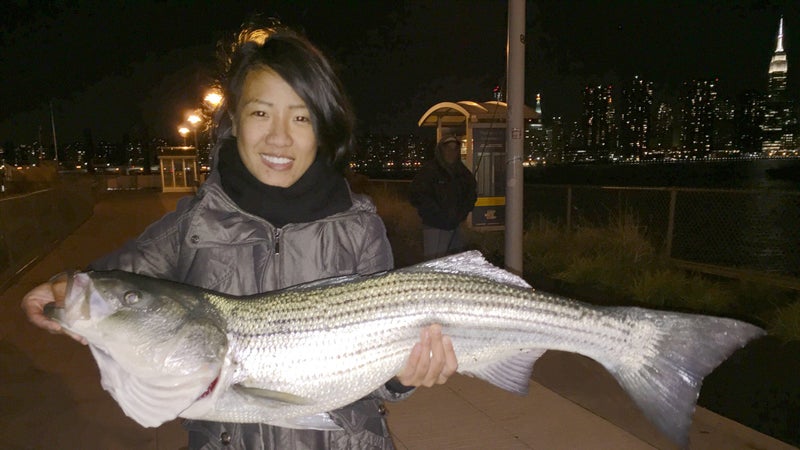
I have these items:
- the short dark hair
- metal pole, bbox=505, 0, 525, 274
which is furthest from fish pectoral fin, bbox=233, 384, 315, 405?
metal pole, bbox=505, 0, 525, 274

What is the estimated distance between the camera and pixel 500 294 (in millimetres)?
2326

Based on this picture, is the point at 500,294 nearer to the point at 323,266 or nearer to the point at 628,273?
the point at 323,266

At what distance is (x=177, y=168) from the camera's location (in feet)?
100

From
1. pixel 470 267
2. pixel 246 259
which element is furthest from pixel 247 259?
pixel 470 267

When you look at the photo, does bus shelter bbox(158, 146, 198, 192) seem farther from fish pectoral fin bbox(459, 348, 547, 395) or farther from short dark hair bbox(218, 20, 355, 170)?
fish pectoral fin bbox(459, 348, 547, 395)

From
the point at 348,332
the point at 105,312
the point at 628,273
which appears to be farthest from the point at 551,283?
the point at 105,312

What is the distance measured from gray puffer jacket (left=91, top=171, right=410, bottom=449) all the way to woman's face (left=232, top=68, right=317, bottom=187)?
20 centimetres

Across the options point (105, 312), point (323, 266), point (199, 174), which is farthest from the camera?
point (199, 174)

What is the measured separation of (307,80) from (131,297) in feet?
3.64

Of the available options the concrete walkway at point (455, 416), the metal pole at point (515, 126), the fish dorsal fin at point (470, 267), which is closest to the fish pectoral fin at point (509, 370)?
the fish dorsal fin at point (470, 267)

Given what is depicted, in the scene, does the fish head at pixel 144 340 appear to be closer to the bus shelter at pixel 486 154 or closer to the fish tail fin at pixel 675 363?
the fish tail fin at pixel 675 363

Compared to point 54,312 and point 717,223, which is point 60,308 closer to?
point 54,312

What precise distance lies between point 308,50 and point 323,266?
0.95 meters

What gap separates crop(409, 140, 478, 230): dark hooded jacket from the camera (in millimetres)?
8203
